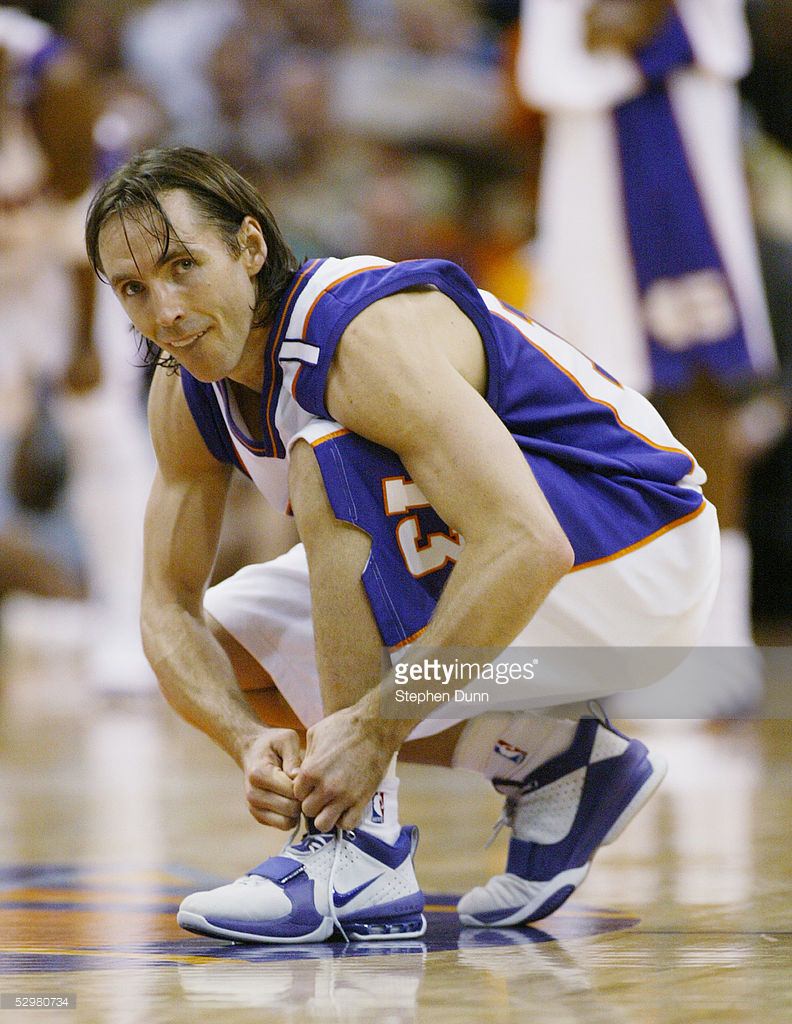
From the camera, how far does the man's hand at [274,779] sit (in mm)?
1406

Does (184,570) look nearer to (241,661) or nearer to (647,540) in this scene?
(241,661)

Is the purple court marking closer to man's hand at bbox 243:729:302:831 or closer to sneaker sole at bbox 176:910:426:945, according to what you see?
sneaker sole at bbox 176:910:426:945

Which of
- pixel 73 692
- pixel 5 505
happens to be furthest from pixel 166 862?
pixel 5 505

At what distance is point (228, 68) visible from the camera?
5730 mm

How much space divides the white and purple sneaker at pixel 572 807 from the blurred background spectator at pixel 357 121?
3668 mm

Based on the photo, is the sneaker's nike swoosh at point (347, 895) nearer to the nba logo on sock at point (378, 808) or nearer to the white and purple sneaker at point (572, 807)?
the nba logo on sock at point (378, 808)

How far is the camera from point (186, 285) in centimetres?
143

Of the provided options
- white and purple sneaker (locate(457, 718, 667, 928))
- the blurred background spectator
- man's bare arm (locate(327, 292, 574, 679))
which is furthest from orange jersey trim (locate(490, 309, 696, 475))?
the blurred background spectator

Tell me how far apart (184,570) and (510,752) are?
394 mm

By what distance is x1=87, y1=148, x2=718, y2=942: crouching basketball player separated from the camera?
4.47 ft

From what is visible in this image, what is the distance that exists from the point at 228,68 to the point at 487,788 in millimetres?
3924

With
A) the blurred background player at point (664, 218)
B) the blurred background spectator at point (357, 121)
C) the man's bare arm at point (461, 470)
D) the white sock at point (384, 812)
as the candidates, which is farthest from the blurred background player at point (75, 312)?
the man's bare arm at point (461, 470)

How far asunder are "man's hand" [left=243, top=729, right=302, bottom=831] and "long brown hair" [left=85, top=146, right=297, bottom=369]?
40 centimetres

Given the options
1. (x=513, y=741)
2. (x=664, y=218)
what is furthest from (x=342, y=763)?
(x=664, y=218)
